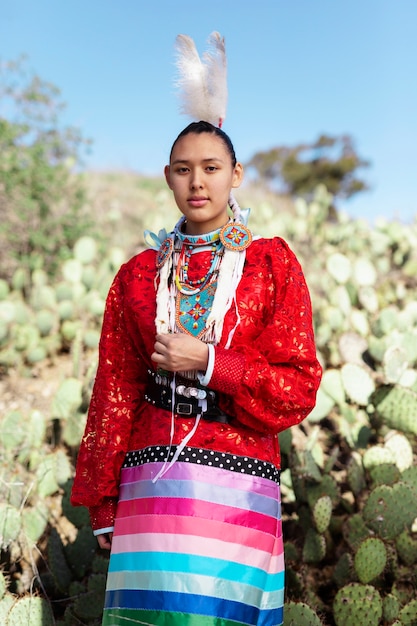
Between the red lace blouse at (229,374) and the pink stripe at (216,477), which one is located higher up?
the red lace blouse at (229,374)

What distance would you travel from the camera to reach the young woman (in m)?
1.42

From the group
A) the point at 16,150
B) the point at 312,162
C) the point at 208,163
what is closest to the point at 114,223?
the point at 16,150

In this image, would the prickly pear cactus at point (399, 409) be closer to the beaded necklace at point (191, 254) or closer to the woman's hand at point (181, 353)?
the beaded necklace at point (191, 254)

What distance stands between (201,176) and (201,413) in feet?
1.70

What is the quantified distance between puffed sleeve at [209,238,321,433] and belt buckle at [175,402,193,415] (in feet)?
0.23

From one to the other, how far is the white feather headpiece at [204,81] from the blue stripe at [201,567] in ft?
3.24

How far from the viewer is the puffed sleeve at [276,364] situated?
4.69ft

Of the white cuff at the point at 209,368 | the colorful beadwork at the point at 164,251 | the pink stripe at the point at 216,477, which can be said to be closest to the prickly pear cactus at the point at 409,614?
the pink stripe at the point at 216,477

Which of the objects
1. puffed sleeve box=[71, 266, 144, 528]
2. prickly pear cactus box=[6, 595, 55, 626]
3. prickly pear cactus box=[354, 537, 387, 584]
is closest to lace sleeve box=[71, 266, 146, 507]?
puffed sleeve box=[71, 266, 144, 528]

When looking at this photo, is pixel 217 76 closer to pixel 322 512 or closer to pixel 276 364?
pixel 276 364

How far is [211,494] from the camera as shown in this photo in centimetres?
144

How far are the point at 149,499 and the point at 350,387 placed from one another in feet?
7.15

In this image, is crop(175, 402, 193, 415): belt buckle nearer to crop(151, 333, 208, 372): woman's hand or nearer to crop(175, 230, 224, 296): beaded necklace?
crop(151, 333, 208, 372): woman's hand

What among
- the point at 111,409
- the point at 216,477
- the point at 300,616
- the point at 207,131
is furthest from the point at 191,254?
the point at 300,616
